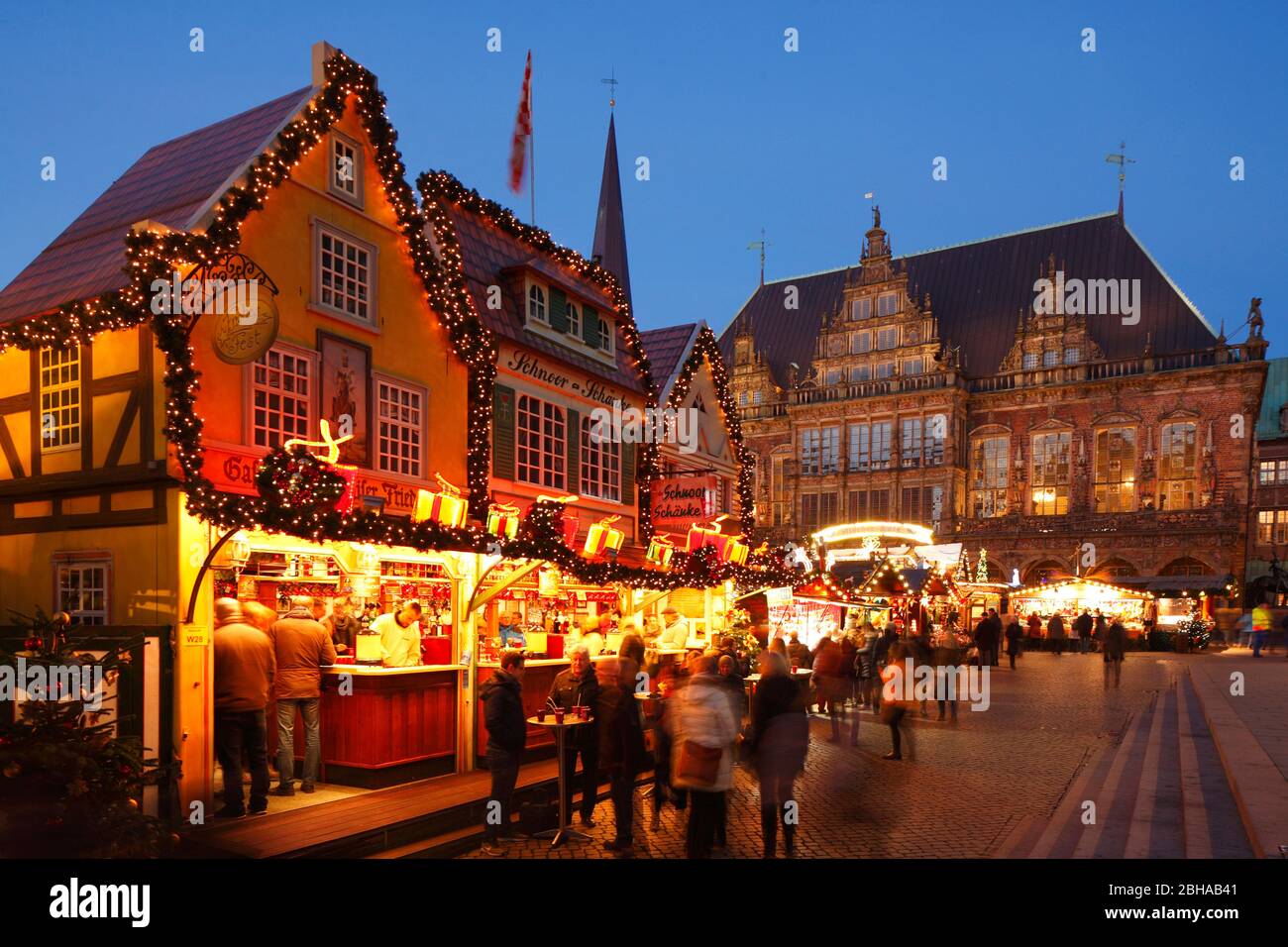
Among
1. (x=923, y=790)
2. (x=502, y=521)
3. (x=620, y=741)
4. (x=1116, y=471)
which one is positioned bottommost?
(x=923, y=790)

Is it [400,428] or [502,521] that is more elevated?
[400,428]

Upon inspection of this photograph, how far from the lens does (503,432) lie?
49.9 ft

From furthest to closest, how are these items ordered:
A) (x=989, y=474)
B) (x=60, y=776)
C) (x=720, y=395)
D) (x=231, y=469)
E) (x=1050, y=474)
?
(x=989, y=474)
(x=1050, y=474)
(x=720, y=395)
(x=231, y=469)
(x=60, y=776)

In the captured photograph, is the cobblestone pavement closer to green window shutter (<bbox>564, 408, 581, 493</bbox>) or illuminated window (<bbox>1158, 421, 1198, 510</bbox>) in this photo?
green window shutter (<bbox>564, 408, 581, 493</bbox>)

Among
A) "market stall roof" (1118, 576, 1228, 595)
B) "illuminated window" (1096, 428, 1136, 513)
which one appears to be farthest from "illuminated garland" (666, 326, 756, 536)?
"illuminated window" (1096, 428, 1136, 513)

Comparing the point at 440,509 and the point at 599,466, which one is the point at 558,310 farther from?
the point at 440,509

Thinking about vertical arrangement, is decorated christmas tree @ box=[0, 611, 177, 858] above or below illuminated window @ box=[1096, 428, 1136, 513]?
below

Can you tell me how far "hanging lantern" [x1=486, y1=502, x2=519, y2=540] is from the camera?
12.1 meters

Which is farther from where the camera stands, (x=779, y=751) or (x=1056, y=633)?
(x=1056, y=633)

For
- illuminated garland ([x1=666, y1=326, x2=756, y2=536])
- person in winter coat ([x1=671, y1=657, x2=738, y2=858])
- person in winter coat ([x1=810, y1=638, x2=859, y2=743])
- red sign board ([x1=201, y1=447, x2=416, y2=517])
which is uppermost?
illuminated garland ([x1=666, y1=326, x2=756, y2=536])

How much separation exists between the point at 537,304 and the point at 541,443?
2276mm

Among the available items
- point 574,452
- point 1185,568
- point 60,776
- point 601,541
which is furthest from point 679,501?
point 1185,568

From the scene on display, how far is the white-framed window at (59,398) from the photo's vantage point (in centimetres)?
1048

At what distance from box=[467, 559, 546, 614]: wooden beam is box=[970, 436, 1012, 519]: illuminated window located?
43.9 m
